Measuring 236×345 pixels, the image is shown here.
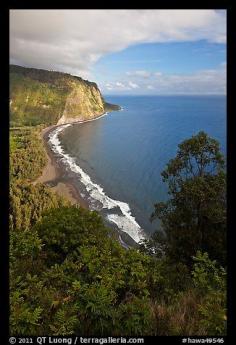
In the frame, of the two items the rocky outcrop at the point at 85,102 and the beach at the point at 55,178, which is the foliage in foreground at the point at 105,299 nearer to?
the rocky outcrop at the point at 85,102

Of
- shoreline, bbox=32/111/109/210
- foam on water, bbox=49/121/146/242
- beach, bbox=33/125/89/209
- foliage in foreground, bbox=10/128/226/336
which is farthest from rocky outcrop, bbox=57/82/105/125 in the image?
foliage in foreground, bbox=10/128/226/336

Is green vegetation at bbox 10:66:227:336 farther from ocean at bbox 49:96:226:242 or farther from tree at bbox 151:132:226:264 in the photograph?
ocean at bbox 49:96:226:242

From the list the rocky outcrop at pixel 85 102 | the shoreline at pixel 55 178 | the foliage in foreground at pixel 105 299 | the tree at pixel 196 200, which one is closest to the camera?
the foliage in foreground at pixel 105 299

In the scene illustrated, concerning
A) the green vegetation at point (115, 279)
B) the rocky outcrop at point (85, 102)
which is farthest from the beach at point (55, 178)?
the green vegetation at point (115, 279)

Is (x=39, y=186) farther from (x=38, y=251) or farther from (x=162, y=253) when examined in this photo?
(x=38, y=251)

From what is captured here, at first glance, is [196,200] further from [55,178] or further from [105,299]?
[55,178]
